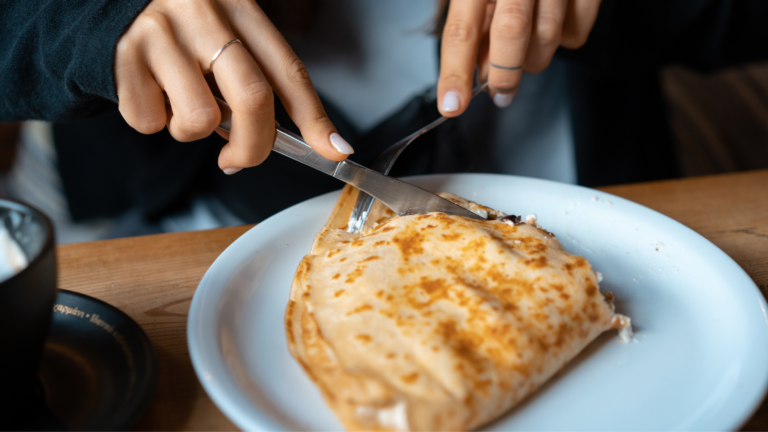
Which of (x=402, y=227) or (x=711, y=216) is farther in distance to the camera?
(x=711, y=216)

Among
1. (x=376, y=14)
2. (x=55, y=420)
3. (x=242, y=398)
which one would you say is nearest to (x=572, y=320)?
(x=242, y=398)

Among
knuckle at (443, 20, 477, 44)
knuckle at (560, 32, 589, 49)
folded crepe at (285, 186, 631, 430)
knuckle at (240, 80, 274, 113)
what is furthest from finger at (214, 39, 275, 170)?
knuckle at (560, 32, 589, 49)

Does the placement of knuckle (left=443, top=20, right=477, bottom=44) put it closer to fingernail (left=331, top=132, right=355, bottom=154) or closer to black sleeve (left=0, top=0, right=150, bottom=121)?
fingernail (left=331, top=132, right=355, bottom=154)

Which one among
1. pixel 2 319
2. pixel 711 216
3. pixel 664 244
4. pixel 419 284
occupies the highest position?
pixel 2 319

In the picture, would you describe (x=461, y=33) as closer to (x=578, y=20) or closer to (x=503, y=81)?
(x=503, y=81)

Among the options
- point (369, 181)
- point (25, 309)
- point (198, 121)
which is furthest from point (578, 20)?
point (25, 309)

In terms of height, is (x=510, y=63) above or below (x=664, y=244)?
above

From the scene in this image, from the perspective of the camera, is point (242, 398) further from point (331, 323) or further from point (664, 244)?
point (664, 244)
